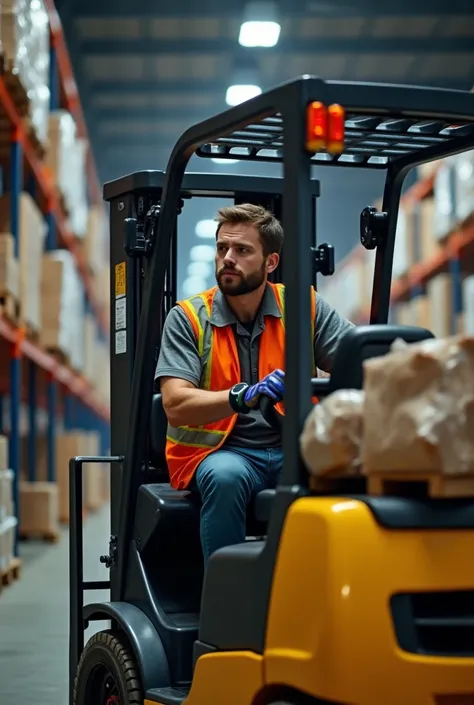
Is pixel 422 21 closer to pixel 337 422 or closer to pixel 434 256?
pixel 434 256

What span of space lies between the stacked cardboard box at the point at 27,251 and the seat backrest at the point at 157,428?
4931 millimetres

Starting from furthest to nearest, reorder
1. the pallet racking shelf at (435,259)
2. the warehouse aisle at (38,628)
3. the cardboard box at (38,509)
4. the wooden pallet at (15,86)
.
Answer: the pallet racking shelf at (435,259), the cardboard box at (38,509), the wooden pallet at (15,86), the warehouse aisle at (38,628)

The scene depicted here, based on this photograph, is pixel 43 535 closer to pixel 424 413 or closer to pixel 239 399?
pixel 239 399

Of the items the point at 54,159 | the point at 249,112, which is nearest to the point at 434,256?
the point at 54,159

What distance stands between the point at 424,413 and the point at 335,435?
20cm

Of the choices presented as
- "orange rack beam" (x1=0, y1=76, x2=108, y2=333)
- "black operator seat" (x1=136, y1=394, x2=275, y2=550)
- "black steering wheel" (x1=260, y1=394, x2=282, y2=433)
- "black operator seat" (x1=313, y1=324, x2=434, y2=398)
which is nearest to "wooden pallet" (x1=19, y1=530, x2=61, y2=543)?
"orange rack beam" (x1=0, y1=76, x2=108, y2=333)

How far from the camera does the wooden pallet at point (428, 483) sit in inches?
87.4

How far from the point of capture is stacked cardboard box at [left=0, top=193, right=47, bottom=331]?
26.9 feet

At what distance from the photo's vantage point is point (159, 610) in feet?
10.4

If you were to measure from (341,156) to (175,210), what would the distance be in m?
0.60

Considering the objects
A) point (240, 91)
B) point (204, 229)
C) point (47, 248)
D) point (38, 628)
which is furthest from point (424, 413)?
point (204, 229)

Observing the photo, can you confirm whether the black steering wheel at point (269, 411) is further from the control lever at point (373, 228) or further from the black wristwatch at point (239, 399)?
the control lever at point (373, 228)

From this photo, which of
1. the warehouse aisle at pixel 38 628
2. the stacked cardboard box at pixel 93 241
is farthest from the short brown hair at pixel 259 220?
the stacked cardboard box at pixel 93 241

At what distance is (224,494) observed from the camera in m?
2.92
